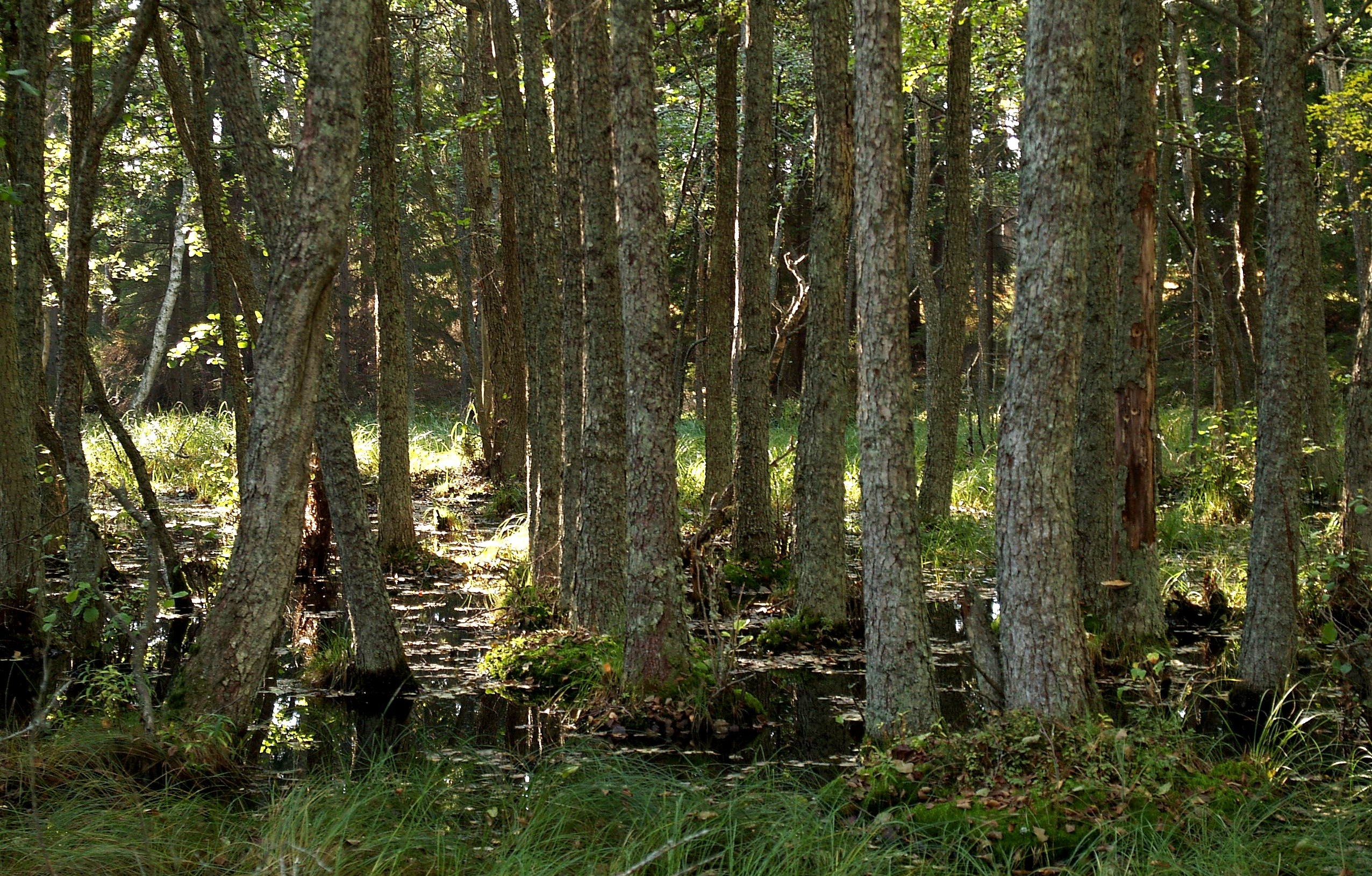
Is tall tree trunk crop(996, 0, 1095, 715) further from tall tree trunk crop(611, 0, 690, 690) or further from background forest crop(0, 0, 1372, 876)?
tall tree trunk crop(611, 0, 690, 690)

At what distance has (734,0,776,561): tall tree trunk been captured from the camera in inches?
361

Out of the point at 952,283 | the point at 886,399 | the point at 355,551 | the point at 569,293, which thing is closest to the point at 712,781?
the point at 886,399

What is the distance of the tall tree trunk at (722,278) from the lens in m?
11.2

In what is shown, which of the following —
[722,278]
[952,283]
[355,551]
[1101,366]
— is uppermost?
[722,278]

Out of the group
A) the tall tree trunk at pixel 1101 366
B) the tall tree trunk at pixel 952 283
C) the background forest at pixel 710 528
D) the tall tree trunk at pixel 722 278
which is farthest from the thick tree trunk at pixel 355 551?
the tall tree trunk at pixel 952 283

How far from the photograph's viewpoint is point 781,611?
30.1 ft

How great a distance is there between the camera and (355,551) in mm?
7000

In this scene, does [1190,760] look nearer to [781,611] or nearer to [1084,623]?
[1084,623]

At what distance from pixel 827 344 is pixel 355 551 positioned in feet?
12.4

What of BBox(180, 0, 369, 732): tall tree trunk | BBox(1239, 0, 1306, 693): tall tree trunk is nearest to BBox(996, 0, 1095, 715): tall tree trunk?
BBox(1239, 0, 1306, 693): tall tree trunk

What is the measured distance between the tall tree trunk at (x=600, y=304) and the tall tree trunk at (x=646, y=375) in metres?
0.54

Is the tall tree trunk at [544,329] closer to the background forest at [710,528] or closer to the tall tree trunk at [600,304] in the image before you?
the background forest at [710,528]

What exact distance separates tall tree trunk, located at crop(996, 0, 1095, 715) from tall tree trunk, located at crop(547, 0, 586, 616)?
12.0 ft

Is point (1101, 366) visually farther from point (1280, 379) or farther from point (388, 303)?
point (388, 303)
